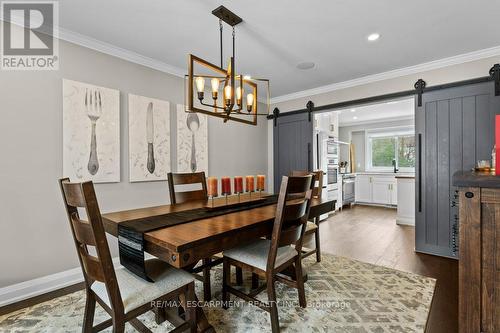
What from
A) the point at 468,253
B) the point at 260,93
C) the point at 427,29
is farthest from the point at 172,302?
the point at 260,93

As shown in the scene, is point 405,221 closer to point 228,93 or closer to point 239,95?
point 239,95

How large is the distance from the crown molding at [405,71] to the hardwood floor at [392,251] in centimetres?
246

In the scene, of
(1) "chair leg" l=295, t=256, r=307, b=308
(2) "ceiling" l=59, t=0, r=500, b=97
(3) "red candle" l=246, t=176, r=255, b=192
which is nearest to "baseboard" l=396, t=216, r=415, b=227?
(2) "ceiling" l=59, t=0, r=500, b=97

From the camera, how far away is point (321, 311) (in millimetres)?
1909

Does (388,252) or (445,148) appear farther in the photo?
(388,252)

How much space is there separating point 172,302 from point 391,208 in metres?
6.45

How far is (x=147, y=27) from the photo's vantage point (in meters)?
2.30

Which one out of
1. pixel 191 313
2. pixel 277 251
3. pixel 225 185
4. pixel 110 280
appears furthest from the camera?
pixel 225 185

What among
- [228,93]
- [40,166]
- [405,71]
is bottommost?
[40,166]

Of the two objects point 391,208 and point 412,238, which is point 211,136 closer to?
point 412,238

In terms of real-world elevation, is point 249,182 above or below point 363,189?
above

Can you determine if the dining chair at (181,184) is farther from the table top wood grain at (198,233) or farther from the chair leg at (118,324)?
the chair leg at (118,324)

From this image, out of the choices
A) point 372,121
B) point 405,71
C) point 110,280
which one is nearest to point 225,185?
point 110,280

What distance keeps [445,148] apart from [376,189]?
403 cm
